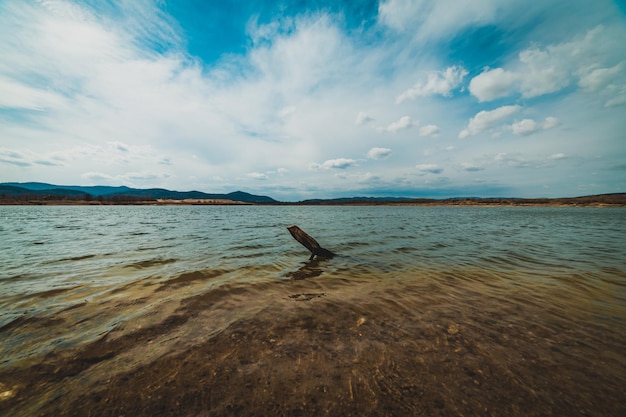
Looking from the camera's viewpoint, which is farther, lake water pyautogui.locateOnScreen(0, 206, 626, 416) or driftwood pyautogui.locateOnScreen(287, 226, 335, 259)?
driftwood pyautogui.locateOnScreen(287, 226, 335, 259)

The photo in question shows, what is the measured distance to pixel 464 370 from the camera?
3.94 metres

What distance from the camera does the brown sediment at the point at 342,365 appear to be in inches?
127

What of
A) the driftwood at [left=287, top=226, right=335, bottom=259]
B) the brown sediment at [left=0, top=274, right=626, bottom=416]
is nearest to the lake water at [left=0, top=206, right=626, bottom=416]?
the brown sediment at [left=0, top=274, right=626, bottom=416]

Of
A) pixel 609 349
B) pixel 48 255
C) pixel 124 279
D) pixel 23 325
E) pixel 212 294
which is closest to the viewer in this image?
pixel 609 349

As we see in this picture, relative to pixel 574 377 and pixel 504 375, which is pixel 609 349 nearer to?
pixel 574 377

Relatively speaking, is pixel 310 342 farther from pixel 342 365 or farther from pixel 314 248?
pixel 314 248

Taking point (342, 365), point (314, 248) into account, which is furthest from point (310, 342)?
point (314, 248)

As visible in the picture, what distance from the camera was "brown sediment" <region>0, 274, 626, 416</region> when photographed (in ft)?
10.6

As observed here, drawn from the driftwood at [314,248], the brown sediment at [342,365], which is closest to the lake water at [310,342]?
the brown sediment at [342,365]

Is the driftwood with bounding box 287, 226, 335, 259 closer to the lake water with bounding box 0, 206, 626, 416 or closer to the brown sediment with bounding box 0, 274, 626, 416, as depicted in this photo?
the lake water with bounding box 0, 206, 626, 416

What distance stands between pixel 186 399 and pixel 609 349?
24.4 feet

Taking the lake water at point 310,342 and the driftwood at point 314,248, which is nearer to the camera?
the lake water at point 310,342

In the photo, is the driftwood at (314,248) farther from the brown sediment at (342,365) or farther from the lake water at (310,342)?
the brown sediment at (342,365)

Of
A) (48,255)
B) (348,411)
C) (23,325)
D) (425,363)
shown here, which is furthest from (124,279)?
(425,363)
